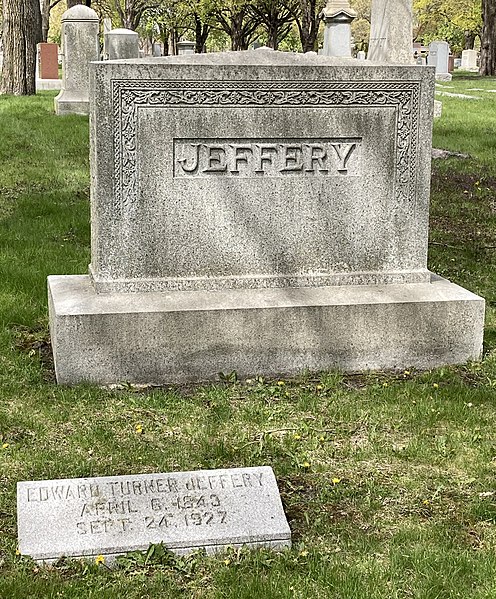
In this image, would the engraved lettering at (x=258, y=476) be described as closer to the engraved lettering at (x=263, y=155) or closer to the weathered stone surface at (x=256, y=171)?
the weathered stone surface at (x=256, y=171)

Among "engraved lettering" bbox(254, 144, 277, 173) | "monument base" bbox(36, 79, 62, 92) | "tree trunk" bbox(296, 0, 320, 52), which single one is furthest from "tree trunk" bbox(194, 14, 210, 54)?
"engraved lettering" bbox(254, 144, 277, 173)

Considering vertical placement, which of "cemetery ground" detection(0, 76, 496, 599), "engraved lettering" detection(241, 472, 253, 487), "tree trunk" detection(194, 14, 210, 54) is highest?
"tree trunk" detection(194, 14, 210, 54)

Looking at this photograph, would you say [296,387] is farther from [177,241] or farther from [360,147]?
[360,147]

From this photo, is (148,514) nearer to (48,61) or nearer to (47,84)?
(47,84)

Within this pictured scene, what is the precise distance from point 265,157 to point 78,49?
1272 centimetres

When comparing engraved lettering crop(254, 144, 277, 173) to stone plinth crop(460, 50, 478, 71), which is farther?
stone plinth crop(460, 50, 478, 71)

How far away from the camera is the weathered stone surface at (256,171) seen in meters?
5.26

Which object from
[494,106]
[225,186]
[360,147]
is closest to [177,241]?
[225,186]

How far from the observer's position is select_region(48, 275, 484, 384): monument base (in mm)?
5168

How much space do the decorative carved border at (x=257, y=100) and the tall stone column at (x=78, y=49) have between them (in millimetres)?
11740

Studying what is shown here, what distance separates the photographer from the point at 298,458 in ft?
14.4

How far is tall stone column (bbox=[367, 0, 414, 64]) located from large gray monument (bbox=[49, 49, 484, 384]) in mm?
10695

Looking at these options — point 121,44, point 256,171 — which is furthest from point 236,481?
point 121,44

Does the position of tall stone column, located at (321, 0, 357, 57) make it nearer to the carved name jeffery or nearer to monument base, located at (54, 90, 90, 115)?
monument base, located at (54, 90, 90, 115)
